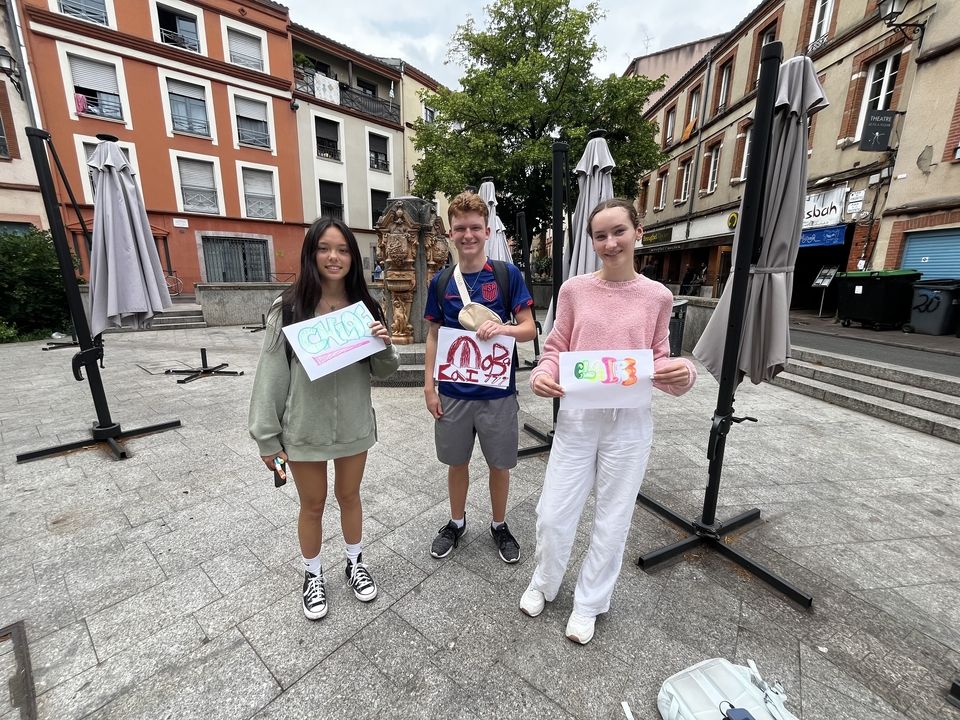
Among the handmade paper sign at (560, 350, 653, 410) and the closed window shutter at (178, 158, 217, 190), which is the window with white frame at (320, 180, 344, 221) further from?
the handmade paper sign at (560, 350, 653, 410)

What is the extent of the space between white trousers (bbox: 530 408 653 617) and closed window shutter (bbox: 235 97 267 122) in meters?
23.4

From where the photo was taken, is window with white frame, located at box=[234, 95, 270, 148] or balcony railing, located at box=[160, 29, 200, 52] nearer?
balcony railing, located at box=[160, 29, 200, 52]

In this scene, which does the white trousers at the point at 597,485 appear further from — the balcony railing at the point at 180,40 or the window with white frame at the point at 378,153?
the window with white frame at the point at 378,153

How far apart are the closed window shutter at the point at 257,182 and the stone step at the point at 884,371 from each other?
21800 mm

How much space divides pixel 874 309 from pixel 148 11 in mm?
26057

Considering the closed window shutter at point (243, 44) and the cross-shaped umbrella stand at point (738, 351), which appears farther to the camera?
the closed window shutter at point (243, 44)

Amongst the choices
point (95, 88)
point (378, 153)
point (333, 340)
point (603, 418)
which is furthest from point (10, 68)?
point (603, 418)

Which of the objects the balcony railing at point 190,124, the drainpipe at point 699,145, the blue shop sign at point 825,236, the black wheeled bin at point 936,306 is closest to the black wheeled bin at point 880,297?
the black wheeled bin at point 936,306

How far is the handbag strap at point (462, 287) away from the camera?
2216 mm

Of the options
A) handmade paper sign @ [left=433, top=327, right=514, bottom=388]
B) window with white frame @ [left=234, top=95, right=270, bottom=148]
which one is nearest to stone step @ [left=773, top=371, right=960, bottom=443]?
handmade paper sign @ [left=433, top=327, right=514, bottom=388]

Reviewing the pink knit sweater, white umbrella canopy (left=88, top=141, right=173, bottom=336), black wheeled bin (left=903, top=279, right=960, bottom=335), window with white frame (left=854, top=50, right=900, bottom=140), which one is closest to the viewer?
the pink knit sweater

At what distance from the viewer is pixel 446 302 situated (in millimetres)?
2322

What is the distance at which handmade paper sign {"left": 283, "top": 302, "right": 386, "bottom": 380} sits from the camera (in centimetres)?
178

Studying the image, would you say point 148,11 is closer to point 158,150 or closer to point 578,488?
point 158,150
